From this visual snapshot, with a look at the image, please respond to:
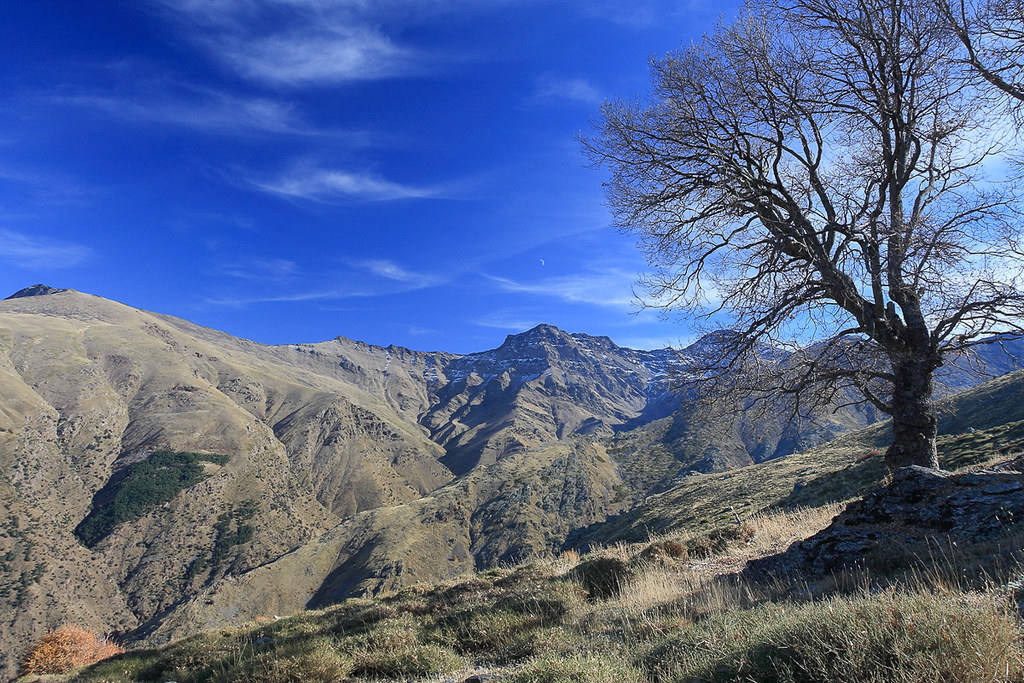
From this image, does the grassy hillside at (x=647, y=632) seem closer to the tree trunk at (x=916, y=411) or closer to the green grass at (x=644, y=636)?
the green grass at (x=644, y=636)

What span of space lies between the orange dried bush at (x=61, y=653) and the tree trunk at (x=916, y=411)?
77.6ft

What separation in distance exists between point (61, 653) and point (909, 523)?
103 feet

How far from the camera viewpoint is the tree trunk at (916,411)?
354 inches

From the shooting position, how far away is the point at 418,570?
146m

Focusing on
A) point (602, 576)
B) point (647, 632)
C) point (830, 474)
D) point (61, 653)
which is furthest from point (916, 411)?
point (61, 653)

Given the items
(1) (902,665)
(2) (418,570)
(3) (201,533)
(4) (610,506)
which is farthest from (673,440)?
(1) (902,665)

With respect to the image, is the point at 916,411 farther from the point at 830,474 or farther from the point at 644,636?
the point at 830,474

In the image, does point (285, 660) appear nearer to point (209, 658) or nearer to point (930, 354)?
point (209, 658)

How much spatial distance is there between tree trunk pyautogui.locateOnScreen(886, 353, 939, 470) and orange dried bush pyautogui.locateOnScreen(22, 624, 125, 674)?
23639 millimetres

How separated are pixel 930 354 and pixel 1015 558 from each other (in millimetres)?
5487

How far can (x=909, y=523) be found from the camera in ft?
22.2

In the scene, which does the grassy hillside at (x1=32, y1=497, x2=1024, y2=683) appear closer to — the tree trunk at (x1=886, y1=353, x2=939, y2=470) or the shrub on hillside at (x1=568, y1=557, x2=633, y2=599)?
the shrub on hillside at (x1=568, y1=557, x2=633, y2=599)

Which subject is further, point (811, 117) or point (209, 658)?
point (811, 117)

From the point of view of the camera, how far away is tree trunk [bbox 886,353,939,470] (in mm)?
9000
